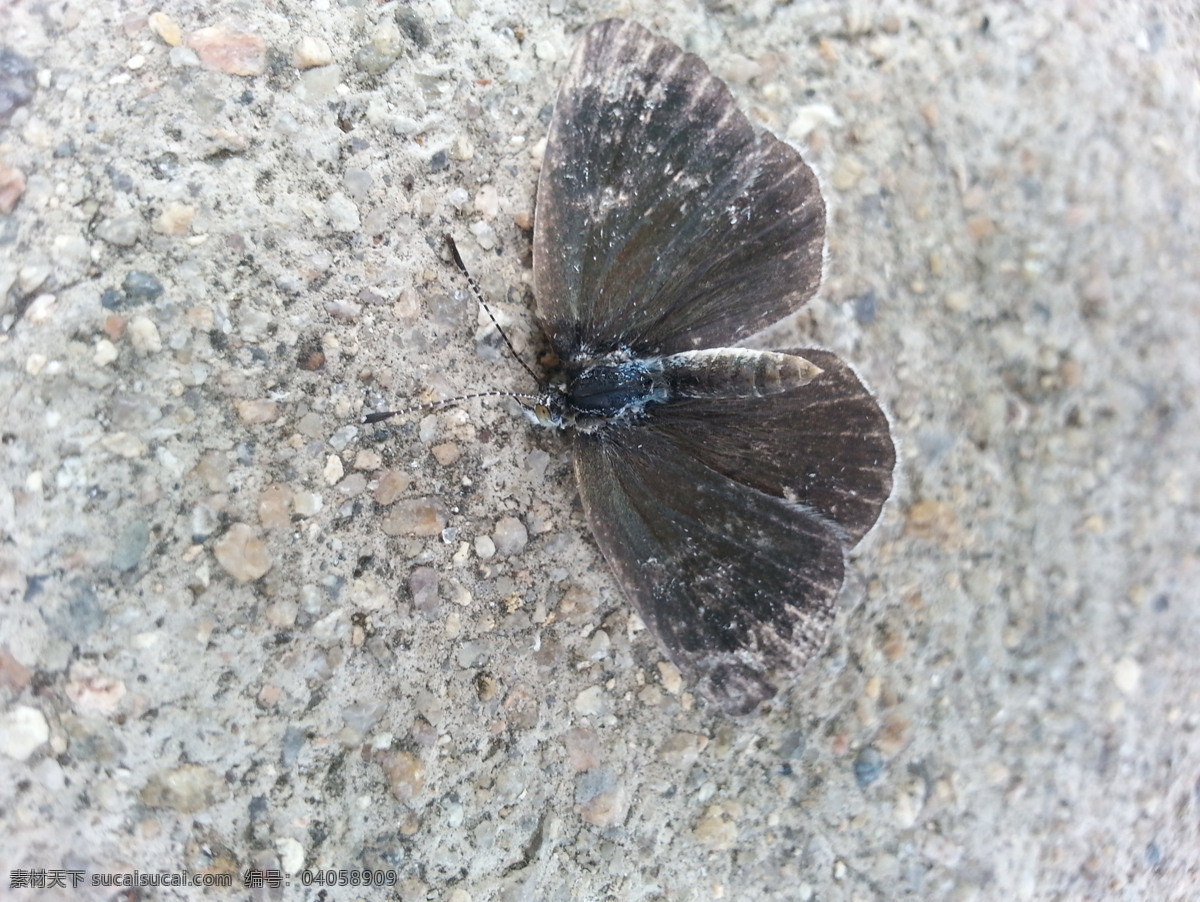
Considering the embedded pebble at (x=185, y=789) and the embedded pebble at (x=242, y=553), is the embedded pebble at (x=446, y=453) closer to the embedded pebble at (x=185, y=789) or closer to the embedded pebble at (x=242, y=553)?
the embedded pebble at (x=242, y=553)

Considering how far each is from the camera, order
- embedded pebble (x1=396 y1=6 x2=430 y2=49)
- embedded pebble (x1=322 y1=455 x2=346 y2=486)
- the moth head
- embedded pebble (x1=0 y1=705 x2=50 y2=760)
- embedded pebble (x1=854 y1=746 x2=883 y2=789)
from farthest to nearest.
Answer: embedded pebble (x1=854 y1=746 x2=883 y2=789), embedded pebble (x1=396 y1=6 x2=430 y2=49), the moth head, embedded pebble (x1=322 y1=455 x2=346 y2=486), embedded pebble (x1=0 y1=705 x2=50 y2=760)

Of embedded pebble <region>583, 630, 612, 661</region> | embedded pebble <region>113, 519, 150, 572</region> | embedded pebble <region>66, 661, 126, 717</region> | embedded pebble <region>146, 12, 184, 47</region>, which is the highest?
embedded pebble <region>146, 12, 184, 47</region>

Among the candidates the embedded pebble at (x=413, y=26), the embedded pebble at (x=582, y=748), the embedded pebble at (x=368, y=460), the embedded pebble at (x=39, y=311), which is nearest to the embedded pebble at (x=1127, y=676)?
the embedded pebble at (x=582, y=748)

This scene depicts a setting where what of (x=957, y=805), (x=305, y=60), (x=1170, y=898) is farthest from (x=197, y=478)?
(x=1170, y=898)

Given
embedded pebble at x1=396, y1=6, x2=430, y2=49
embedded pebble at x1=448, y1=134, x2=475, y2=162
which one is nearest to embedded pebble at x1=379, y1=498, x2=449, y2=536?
embedded pebble at x1=448, y1=134, x2=475, y2=162

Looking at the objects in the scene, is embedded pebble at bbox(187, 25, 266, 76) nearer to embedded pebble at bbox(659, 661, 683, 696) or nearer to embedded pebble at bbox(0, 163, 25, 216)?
embedded pebble at bbox(0, 163, 25, 216)

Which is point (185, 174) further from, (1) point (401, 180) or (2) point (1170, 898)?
(2) point (1170, 898)
